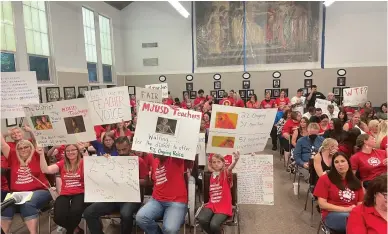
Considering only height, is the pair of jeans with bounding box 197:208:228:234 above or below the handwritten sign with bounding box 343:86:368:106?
below

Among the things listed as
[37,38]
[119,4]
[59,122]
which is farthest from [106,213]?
[119,4]

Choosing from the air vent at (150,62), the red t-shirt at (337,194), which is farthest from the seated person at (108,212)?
the air vent at (150,62)

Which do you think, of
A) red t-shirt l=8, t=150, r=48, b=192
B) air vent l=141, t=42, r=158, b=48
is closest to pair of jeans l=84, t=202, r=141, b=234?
red t-shirt l=8, t=150, r=48, b=192

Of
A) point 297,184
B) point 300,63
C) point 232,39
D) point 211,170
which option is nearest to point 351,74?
point 300,63

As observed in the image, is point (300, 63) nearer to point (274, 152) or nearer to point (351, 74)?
point (351, 74)

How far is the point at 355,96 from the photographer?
26.6ft

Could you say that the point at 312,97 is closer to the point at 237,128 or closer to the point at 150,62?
the point at 150,62

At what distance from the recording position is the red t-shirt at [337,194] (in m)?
2.74

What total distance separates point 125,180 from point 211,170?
1.01 m

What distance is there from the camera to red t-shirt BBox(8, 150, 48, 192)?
11.1 ft

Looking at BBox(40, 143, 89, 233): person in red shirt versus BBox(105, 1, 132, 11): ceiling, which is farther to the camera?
BBox(105, 1, 132, 11): ceiling

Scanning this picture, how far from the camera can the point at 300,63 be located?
37.2ft

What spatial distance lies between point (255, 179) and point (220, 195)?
1.68ft

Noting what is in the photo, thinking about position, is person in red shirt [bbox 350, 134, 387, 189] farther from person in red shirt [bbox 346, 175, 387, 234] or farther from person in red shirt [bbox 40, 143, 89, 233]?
person in red shirt [bbox 40, 143, 89, 233]
